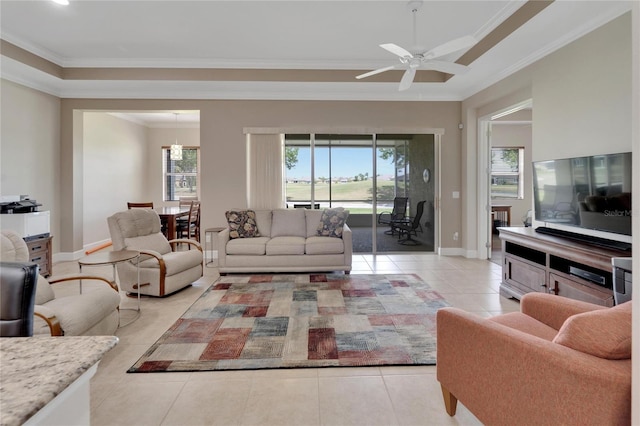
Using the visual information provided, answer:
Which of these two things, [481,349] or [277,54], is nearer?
[481,349]

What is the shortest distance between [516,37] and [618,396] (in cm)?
391

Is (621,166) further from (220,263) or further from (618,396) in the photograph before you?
(220,263)

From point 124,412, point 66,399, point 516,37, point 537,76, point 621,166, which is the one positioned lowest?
point 124,412

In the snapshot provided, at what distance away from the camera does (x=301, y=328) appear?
301 cm

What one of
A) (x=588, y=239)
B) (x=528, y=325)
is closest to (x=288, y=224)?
(x=588, y=239)

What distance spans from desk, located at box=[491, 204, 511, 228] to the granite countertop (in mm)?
8615

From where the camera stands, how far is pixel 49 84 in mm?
5367

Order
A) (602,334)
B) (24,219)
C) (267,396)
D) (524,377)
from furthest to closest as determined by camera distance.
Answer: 1. (24,219)
2. (267,396)
3. (524,377)
4. (602,334)

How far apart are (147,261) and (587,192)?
4.64 metres

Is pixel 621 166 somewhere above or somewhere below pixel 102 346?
above

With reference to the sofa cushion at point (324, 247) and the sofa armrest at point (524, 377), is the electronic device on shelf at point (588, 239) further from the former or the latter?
the sofa cushion at point (324, 247)

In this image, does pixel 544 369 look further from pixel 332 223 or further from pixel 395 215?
pixel 395 215

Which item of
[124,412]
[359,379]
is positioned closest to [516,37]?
[359,379]

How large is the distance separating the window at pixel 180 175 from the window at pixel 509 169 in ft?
25.8
